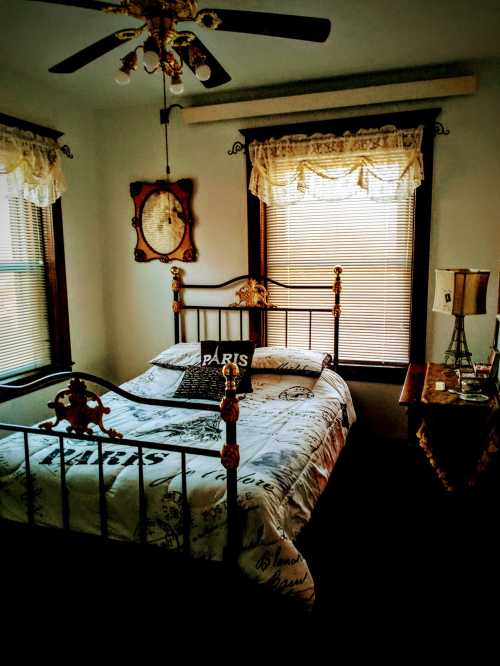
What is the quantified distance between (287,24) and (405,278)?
2.07 m

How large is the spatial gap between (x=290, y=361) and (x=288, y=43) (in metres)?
1.89

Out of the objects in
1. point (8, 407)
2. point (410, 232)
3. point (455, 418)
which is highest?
point (410, 232)

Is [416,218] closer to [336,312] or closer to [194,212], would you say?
[336,312]

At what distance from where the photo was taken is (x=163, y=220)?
4.04m

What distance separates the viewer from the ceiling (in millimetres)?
2533

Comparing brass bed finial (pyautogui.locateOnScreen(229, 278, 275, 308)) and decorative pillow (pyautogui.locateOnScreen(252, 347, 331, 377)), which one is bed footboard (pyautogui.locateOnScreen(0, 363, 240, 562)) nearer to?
decorative pillow (pyautogui.locateOnScreen(252, 347, 331, 377))

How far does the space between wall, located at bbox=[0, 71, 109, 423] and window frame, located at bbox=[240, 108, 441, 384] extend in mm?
1281

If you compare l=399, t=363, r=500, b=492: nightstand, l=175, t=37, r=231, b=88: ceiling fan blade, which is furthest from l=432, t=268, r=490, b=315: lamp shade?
l=175, t=37, r=231, b=88: ceiling fan blade

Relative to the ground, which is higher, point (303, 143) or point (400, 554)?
point (303, 143)

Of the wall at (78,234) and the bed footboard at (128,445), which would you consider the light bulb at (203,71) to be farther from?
the wall at (78,234)

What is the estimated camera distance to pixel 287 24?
188cm

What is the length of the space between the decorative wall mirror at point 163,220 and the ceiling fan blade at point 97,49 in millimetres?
1733

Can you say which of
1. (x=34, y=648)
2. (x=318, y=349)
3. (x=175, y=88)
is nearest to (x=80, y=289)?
(x=318, y=349)

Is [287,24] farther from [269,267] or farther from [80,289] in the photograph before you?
[80,289]
